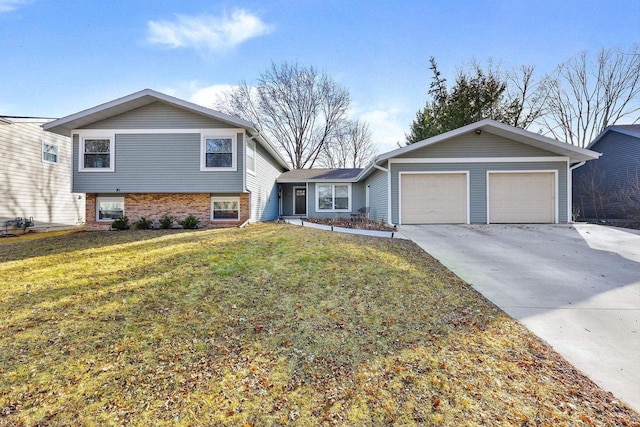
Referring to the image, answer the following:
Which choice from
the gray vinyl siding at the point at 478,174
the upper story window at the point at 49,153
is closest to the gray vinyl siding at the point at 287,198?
the gray vinyl siding at the point at 478,174

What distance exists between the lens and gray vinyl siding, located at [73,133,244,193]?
10.8 meters

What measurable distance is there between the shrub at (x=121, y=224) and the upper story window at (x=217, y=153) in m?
3.50

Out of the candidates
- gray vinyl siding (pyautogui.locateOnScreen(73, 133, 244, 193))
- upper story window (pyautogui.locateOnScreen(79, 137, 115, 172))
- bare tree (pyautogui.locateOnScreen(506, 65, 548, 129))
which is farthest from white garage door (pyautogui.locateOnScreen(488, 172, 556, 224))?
upper story window (pyautogui.locateOnScreen(79, 137, 115, 172))

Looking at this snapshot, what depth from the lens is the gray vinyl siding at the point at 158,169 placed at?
10.8 m

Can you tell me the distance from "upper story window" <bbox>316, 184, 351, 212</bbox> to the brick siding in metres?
6.25

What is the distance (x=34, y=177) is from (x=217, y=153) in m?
8.60

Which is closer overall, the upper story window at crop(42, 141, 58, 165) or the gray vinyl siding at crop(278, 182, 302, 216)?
the upper story window at crop(42, 141, 58, 165)

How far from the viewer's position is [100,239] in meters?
8.25

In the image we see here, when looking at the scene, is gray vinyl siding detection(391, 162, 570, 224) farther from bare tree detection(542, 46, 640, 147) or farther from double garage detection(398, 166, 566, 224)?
bare tree detection(542, 46, 640, 147)

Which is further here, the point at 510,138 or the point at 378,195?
the point at 378,195

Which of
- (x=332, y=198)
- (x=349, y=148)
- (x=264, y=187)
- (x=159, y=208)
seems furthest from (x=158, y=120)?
(x=349, y=148)

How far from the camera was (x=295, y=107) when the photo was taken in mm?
26781

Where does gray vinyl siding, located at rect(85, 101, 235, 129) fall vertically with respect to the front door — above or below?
above

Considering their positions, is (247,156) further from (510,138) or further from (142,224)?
(510,138)
